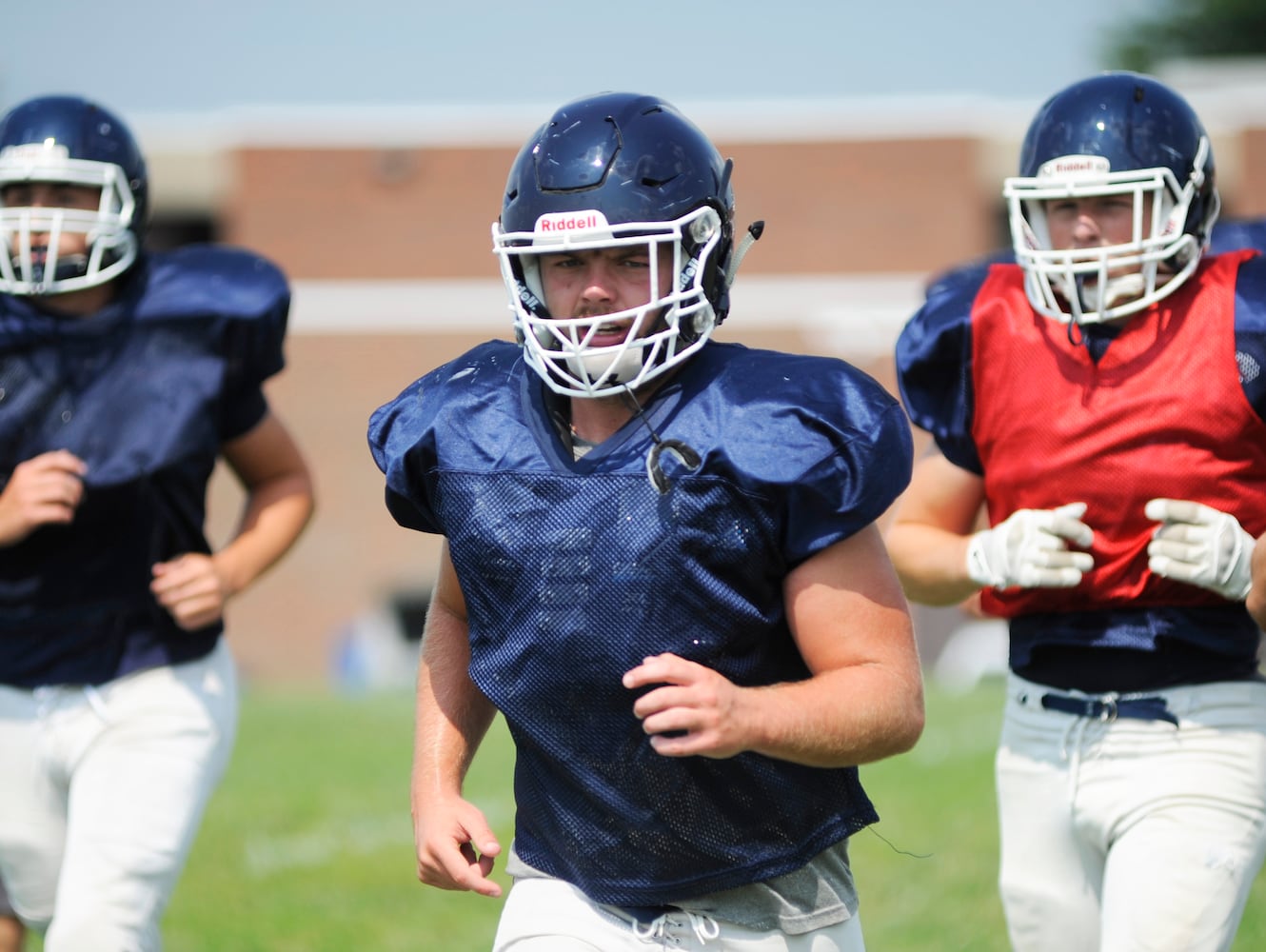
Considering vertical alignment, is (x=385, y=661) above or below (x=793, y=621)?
below

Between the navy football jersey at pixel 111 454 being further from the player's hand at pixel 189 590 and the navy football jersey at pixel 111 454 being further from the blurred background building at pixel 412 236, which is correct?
the blurred background building at pixel 412 236

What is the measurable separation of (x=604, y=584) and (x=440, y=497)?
340mm

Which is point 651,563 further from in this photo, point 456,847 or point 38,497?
point 38,497

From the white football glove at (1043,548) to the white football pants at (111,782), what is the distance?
178cm

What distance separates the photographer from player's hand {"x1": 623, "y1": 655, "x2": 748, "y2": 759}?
7.70ft

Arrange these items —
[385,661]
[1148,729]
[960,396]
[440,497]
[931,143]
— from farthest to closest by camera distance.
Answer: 1. [931,143]
2. [385,661]
3. [960,396]
4. [1148,729]
5. [440,497]

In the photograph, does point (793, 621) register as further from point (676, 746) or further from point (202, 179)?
point (202, 179)

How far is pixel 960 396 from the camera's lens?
3.61 meters

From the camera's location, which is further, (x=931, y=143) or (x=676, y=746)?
(x=931, y=143)

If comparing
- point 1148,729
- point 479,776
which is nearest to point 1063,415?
point 1148,729

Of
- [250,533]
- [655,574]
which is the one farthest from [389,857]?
[655,574]

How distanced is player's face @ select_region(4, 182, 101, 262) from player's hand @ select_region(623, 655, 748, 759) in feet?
7.23

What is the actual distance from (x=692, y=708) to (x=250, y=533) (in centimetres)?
210

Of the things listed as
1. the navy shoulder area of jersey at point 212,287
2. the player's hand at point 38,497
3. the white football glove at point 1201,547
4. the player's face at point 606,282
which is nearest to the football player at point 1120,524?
the white football glove at point 1201,547
